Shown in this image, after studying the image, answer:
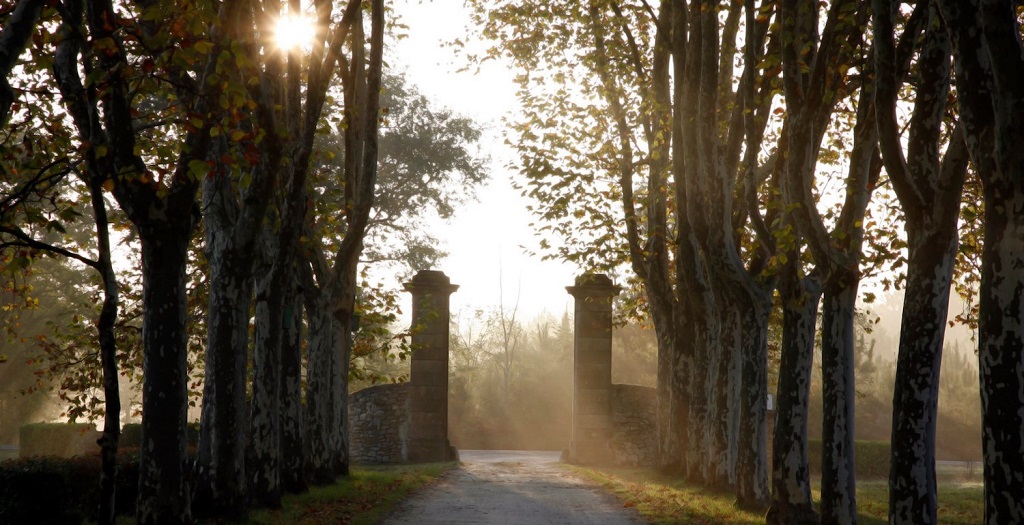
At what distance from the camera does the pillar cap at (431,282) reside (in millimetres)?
26047

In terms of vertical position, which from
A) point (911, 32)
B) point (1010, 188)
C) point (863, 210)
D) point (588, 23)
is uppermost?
point (588, 23)

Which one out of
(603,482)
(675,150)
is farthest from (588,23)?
(603,482)

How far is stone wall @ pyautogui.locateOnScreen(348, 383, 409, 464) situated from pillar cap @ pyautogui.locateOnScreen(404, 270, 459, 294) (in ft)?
8.67

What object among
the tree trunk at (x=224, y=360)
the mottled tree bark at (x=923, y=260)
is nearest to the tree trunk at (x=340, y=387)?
the tree trunk at (x=224, y=360)

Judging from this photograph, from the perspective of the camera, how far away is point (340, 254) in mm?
16531

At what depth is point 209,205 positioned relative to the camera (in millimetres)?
10695

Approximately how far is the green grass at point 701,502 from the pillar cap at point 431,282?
23.2 ft

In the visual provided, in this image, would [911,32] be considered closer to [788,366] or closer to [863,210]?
[863,210]

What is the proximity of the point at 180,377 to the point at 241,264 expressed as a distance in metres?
2.25

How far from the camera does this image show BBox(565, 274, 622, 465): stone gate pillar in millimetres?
25984

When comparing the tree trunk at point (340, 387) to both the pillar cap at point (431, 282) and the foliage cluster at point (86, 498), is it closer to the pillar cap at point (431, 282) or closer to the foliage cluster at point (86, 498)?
the foliage cluster at point (86, 498)

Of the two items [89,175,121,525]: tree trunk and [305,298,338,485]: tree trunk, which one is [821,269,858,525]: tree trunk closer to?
[89,175,121,525]: tree trunk

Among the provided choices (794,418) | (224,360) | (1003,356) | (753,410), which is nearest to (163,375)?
(224,360)

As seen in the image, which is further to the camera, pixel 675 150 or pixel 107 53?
pixel 675 150
